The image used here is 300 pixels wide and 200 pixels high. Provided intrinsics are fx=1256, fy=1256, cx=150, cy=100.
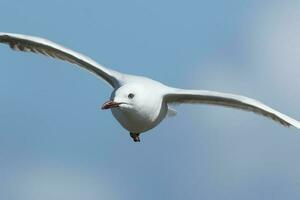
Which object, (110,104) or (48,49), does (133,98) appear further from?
(48,49)

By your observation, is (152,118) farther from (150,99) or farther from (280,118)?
(280,118)

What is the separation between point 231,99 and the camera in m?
30.6

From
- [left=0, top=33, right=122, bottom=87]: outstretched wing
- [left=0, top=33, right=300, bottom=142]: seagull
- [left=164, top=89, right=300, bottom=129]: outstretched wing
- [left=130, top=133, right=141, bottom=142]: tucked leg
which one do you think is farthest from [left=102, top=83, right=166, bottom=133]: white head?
[left=0, top=33, right=122, bottom=87]: outstretched wing

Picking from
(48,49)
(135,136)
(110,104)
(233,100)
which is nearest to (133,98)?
(110,104)

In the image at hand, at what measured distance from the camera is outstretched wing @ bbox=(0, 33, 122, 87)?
106 ft

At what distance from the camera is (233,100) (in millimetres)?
30641

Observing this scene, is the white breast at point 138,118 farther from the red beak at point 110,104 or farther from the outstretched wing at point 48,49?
the outstretched wing at point 48,49

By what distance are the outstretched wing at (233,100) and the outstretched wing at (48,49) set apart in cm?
228

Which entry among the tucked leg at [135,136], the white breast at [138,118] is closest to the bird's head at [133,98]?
the white breast at [138,118]

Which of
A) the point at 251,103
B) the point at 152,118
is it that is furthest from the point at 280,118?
the point at 152,118

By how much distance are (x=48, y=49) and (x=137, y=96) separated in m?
4.48

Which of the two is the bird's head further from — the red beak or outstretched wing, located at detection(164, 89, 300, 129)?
outstretched wing, located at detection(164, 89, 300, 129)

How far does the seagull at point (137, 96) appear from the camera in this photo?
1141 inches

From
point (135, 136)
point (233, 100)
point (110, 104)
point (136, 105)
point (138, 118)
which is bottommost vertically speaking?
point (135, 136)
